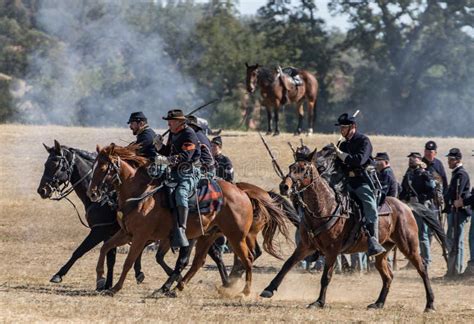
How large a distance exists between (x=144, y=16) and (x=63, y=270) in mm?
37638

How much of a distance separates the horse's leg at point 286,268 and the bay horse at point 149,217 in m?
1.31

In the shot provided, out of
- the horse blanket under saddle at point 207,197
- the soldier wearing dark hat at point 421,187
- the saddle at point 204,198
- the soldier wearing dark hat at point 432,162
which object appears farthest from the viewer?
the soldier wearing dark hat at point 432,162

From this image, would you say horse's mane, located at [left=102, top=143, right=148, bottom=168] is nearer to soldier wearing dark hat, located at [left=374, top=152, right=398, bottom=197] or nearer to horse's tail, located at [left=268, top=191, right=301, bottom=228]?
horse's tail, located at [left=268, top=191, right=301, bottom=228]

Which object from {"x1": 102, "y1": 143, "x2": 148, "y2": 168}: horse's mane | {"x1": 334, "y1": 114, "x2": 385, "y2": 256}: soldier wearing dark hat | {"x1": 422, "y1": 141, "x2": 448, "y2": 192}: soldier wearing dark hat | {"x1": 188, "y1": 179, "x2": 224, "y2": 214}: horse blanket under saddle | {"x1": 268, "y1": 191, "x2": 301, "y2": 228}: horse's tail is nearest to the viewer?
{"x1": 334, "y1": 114, "x2": 385, "y2": 256}: soldier wearing dark hat

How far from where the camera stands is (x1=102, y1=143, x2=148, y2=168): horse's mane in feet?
48.7

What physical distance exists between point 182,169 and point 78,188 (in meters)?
2.56

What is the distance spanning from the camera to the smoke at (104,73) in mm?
38531

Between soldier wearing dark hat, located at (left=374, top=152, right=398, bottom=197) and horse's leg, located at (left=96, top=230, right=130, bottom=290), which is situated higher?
soldier wearing dark hat, located at (left=374, top=152, right=398, bottom=197)

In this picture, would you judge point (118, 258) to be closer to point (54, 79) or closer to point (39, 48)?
point (39, 48)

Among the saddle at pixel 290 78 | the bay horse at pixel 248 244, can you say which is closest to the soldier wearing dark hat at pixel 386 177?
the bay horse at pixel 248 244

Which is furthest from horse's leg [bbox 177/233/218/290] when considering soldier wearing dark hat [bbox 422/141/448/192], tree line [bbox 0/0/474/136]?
tree line [bbox 0/0/474/136]

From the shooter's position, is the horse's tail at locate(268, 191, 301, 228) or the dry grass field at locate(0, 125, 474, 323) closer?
the dry grass field at locate(0, 125, 474, 323)

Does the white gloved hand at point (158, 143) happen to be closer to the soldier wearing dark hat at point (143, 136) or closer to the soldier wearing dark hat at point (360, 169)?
the soldier wearing dark hat at point (143, 136)

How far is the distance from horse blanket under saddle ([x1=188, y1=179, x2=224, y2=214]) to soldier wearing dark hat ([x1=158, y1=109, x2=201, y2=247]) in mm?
175
